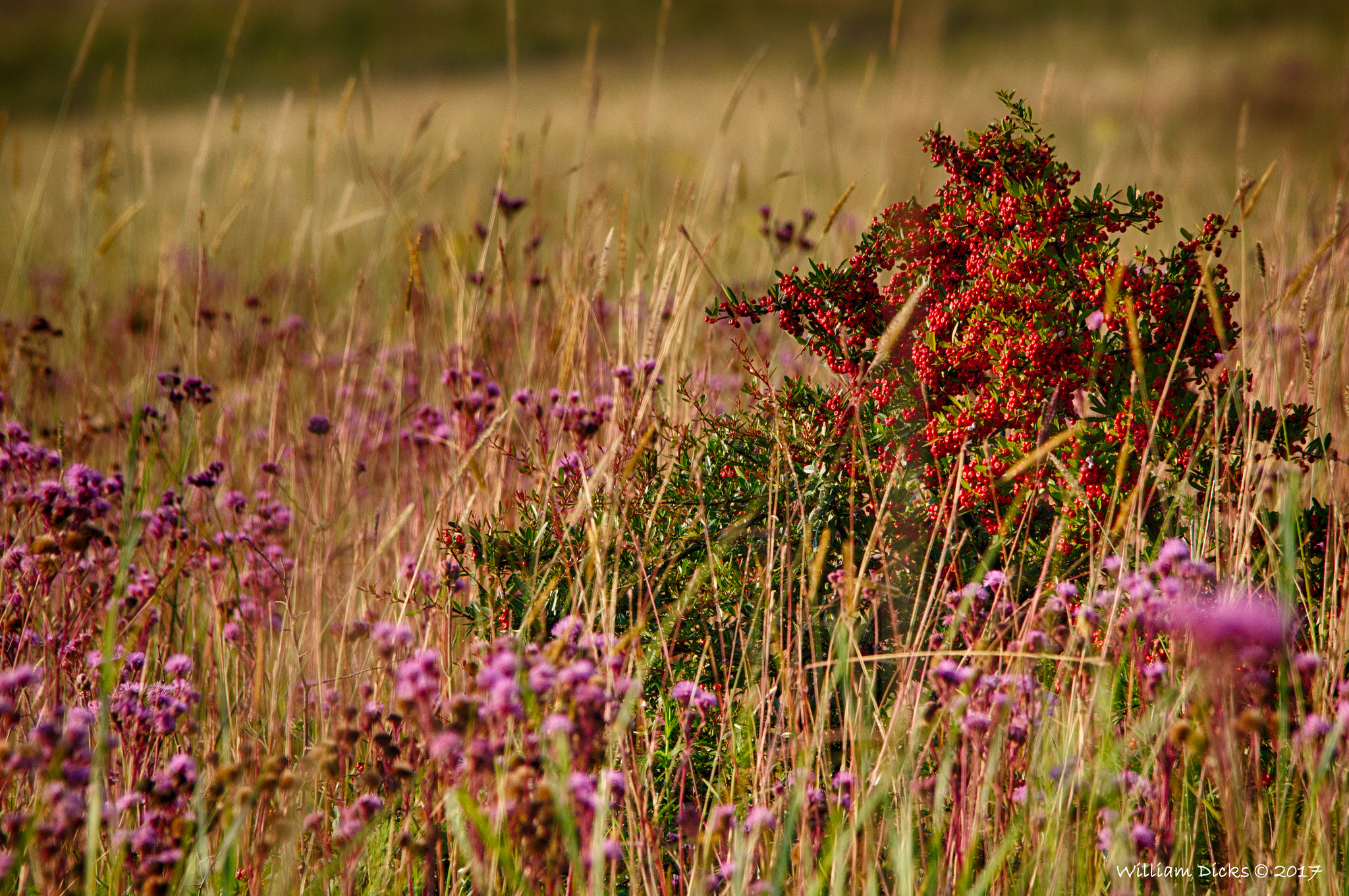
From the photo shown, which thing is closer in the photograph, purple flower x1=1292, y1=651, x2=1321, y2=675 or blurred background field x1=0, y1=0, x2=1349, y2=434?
purple flower x1=1292, y1=651, x2=1321, y2=675

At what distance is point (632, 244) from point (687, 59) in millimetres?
25171

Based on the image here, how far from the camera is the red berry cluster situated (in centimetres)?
173

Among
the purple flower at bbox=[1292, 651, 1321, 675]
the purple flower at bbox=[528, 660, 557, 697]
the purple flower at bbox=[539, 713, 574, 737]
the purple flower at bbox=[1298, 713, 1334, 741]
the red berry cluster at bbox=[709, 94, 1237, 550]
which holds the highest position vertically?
the red berry cluster at bbox=[709, 94, 1237, 550]

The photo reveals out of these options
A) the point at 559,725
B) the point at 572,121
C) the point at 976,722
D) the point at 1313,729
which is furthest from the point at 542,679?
the point at 572,121

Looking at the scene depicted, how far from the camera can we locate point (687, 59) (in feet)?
88.5

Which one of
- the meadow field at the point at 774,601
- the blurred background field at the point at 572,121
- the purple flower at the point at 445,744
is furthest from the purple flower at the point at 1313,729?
the blurred background field at the point at 572,121

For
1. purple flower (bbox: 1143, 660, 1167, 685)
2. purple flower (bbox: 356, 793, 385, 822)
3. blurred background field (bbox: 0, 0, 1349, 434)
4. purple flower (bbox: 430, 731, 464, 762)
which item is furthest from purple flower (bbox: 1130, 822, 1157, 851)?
blurred background field (bbox: 0, 0, 1349, 434)

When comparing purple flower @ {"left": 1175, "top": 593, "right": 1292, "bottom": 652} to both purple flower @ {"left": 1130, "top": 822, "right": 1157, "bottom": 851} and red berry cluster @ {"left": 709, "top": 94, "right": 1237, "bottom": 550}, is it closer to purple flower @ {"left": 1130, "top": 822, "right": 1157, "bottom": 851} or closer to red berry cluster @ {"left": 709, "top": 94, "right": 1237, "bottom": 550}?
purple flower @ {"left": 1130, "top": 822, "right": 1157, "bottom": 851}

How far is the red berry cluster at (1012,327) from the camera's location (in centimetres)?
173

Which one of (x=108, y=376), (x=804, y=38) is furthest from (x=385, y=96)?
(x=108, y=376)

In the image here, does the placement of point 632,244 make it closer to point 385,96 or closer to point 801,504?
point 801,504

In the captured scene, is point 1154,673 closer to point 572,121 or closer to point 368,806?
point 368,806

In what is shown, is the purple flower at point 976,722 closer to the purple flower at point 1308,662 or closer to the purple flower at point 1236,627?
the purple flower at point 1236,627

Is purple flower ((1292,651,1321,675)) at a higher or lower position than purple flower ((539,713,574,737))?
higher
